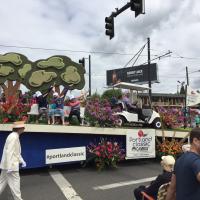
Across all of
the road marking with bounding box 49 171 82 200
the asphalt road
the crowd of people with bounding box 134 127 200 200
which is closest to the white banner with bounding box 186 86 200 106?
the asphalt road

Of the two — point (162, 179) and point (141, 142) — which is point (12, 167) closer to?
point (162, 179)

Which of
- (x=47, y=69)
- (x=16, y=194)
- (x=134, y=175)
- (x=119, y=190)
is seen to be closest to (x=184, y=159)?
(x=16, y=194)

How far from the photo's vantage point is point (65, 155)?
429 inches

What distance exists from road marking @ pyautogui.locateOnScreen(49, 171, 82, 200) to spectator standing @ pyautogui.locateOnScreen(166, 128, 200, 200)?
4.80 m

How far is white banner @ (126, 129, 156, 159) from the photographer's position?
11.9 m

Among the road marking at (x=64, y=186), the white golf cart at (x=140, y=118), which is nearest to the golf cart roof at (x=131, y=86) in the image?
the white golf cart at (x=140, y=118)

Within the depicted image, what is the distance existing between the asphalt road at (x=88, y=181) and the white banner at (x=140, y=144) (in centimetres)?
42

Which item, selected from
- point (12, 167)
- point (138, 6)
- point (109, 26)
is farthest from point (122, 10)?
point (12, 167)

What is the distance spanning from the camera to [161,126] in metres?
13.2

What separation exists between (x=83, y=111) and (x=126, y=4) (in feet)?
14.8

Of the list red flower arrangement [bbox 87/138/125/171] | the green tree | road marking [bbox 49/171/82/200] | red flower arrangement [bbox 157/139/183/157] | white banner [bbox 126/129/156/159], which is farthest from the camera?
the green tree

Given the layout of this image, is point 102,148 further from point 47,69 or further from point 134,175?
point 47,69

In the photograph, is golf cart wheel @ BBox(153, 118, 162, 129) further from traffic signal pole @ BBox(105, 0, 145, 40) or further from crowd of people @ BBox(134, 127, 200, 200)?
crowd of people @ BBox(134, 127, 200, 200)

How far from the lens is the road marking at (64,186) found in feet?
26.6
